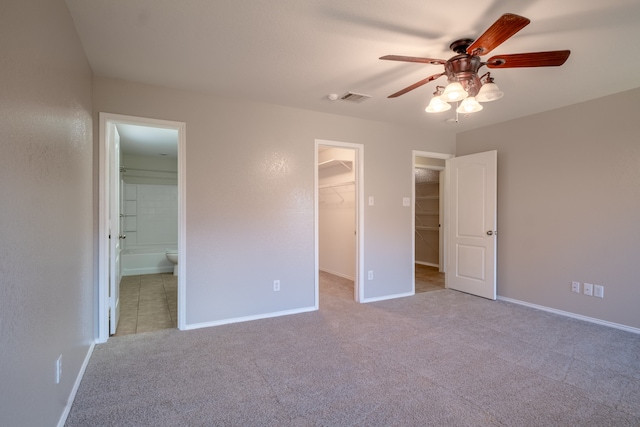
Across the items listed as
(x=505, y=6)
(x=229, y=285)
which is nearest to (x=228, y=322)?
(x=229, y=285)

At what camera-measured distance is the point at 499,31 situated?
1676 mm

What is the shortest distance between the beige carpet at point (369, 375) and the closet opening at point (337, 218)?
191cm

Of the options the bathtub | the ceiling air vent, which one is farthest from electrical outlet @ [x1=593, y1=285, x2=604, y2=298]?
the bathtub

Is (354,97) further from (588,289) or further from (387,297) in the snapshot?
(588,289)

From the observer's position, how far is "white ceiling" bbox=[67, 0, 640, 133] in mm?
1938

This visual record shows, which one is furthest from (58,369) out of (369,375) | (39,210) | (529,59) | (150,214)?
(150,214)

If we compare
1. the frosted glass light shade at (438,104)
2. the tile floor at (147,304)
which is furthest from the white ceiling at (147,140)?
the frosted glass light shade at (438,104)

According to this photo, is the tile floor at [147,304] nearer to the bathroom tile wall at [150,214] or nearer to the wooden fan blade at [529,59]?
the bathroom tile wall at [150,214]

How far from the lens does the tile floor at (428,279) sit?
4.91m

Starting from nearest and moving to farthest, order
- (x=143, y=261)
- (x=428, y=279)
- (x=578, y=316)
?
(x=578, y=316) → (x=428, y=279) → (x=143, y=261)

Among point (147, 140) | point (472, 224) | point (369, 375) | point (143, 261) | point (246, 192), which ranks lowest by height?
point (369, 375)

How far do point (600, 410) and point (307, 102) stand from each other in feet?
11.0

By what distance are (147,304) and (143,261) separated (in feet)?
7.79

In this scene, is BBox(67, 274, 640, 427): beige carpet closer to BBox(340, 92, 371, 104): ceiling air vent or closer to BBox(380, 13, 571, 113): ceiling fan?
BBox(380, 13, 571, 113): ceiling fan
